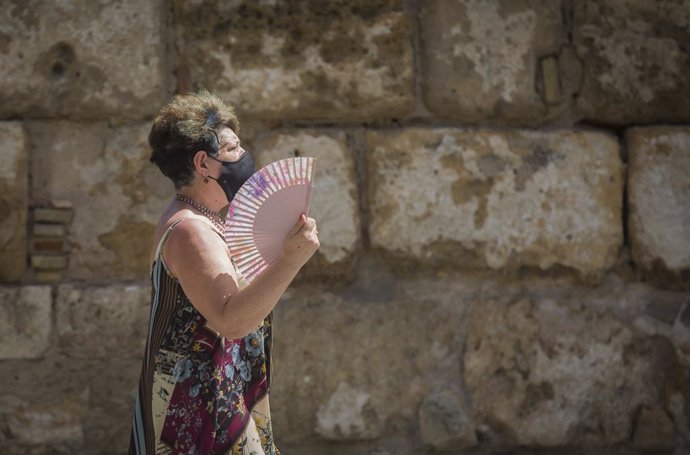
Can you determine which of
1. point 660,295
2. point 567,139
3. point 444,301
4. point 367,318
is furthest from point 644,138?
point 367,318

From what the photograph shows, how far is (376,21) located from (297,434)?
1596mm

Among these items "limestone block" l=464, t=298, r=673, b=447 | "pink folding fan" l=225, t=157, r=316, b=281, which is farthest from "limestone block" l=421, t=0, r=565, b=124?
"pink folding fan" l=225, t=157, r=316, b=281

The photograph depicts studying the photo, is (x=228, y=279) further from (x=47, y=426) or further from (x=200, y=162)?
(x=47, y=426)

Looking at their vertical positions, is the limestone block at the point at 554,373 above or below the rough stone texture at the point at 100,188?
below

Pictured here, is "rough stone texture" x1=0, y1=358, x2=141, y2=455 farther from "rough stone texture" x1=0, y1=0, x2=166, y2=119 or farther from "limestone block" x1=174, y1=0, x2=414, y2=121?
"limestone block" x1=174, y1=0, x2=414, y2=121

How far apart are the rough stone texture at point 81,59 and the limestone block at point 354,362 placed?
0.99 meters

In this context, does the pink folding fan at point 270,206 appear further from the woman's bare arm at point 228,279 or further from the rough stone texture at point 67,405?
the rough stone texture at point 67,405

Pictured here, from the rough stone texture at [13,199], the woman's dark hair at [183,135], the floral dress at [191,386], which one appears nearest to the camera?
the floral dress at [191,386]

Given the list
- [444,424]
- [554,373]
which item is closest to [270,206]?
[444,424]

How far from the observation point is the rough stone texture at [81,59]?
3.85m

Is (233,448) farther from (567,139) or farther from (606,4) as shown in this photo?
(606,4)

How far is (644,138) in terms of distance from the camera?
13.7 ft

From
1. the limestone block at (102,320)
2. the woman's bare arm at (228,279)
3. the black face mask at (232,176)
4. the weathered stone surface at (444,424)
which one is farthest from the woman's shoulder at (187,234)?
the weathered stone surface at (444,424)

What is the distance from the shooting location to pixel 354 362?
3982 mm
